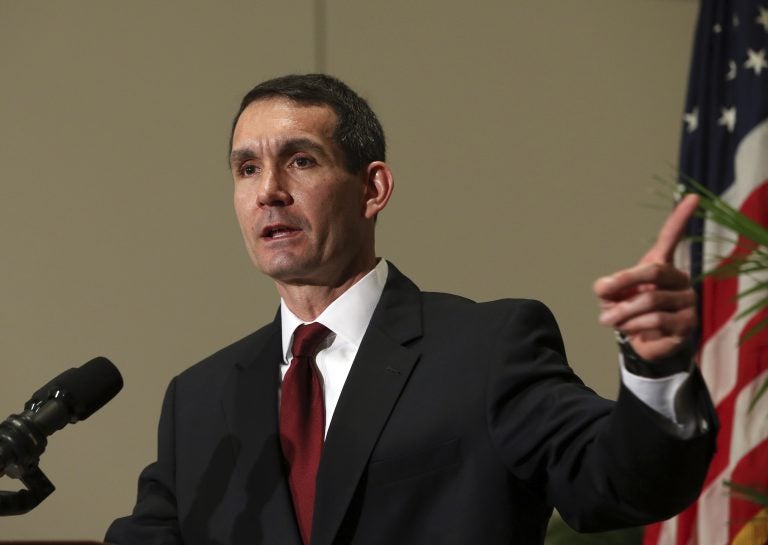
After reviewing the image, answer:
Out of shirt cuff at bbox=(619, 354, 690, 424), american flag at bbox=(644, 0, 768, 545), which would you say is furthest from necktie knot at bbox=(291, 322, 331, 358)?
american flag at bbox=(644, 0, 768, 545)

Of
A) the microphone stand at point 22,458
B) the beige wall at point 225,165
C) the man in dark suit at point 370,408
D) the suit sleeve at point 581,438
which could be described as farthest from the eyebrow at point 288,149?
the beige wall at point 225,165

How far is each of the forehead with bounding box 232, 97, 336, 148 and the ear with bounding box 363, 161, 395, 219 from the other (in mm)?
124

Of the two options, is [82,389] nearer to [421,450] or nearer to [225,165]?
[421,450]

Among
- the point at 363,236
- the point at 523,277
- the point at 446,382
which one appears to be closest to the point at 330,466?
the point at 446,382

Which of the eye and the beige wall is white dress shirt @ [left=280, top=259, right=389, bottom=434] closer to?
the eye

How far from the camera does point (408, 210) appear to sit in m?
4.18

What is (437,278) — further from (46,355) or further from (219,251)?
(46,355)

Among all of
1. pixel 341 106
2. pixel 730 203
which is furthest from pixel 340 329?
pixel 730 203

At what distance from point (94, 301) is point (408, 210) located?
1.12 meters

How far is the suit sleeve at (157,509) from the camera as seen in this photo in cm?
206

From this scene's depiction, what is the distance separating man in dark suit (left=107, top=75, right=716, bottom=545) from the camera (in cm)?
152

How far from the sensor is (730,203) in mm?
3533

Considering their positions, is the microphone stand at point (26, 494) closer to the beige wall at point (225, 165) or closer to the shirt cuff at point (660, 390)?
the shirt cuff at point (660, 390)

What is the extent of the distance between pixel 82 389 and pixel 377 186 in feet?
2.67
